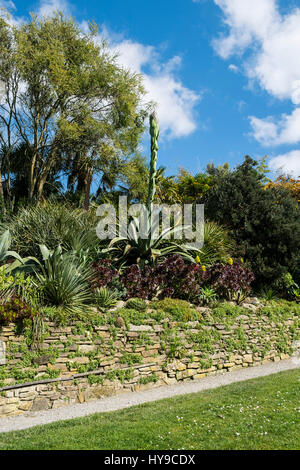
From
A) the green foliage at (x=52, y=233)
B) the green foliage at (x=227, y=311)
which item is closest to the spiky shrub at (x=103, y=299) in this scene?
the green foliage at (x=52, y=233)

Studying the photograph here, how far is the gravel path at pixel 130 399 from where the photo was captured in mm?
5918

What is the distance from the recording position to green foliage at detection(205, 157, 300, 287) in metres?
12.7

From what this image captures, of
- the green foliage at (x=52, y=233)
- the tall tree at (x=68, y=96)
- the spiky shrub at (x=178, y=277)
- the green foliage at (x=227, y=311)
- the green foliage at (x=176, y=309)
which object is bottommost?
the green foliage at (x=227, y=311)

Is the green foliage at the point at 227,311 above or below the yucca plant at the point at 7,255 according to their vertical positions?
below

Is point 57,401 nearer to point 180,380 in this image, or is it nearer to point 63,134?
point 180,380

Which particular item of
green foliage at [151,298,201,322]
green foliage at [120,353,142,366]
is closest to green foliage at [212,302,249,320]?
green foliage at [151,298,201,322]

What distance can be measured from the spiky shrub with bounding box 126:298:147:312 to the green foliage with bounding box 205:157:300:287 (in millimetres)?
5346

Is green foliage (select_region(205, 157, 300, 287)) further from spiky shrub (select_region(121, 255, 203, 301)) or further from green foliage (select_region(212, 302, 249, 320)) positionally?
spiky shrub (select_region(121, 255, 203, 301))

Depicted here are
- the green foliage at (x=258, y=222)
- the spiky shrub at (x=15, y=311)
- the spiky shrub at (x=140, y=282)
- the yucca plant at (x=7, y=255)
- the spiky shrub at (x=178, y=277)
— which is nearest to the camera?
A: the spiky shrub at (x=15, y=311)

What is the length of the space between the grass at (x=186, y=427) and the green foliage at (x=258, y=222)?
660 cm

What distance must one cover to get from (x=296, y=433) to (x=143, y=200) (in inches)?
560

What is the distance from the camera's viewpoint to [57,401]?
22.0ft

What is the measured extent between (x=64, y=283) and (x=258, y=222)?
26.5ft

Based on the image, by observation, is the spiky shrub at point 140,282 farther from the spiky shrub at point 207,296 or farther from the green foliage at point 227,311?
the green foliage at point 227,311
